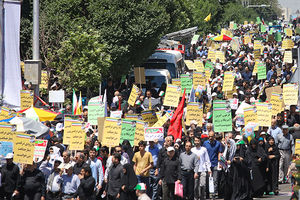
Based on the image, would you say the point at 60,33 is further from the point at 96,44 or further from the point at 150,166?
the point at 150,166

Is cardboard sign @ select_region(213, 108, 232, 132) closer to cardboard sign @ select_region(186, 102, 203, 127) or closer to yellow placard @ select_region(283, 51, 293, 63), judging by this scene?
cardboard sign @ select_region(186, 102, 203, 127)

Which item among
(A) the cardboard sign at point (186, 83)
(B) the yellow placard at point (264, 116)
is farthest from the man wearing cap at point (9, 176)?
(A) the cardboard sign at point (186, 83)

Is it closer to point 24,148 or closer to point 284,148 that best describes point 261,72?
point 284,148

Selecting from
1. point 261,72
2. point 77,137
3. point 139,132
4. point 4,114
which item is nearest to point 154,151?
point 139,132

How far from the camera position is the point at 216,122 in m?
19.2

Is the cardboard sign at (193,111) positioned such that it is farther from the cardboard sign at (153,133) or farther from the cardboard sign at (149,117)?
the cardboard sign at (153,133)

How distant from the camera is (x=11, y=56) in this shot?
23281 millimetres

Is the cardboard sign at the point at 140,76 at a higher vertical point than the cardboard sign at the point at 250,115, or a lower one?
higher

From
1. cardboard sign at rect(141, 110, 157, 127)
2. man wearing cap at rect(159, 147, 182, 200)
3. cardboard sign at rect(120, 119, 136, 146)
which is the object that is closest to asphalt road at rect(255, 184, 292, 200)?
man wearing cap at rect(159, 147, 182, 200)

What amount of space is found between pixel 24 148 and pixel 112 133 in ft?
7.36

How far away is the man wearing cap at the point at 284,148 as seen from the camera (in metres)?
20.3

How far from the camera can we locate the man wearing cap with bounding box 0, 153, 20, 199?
592 inches

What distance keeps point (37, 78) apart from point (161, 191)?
7537 mm

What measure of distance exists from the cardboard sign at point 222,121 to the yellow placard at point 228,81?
7982 millimetres
